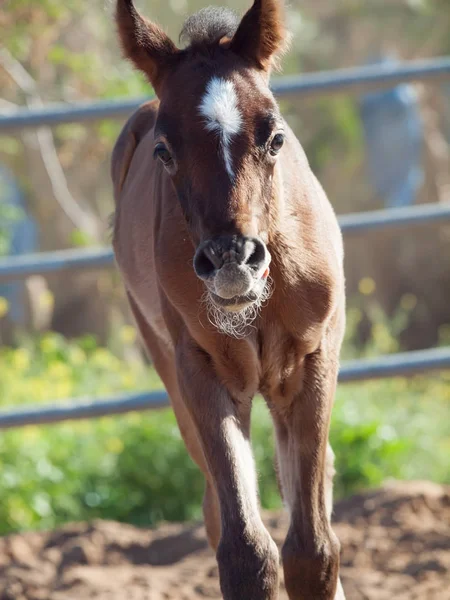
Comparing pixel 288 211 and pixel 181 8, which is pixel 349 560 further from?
pixel 181 8

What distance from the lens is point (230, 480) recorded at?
9.89ft

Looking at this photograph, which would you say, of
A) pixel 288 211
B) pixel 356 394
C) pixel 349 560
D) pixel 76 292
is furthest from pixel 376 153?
pixel 288 211

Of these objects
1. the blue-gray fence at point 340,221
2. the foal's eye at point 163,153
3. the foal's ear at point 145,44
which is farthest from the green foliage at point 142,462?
the foal's eye at point 163,153

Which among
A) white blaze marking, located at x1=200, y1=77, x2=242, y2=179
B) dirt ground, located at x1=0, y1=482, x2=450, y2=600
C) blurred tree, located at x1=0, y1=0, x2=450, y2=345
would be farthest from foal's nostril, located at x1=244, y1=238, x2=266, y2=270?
blurred tree, located at x1=0, y1=0, x2=450, y2=345

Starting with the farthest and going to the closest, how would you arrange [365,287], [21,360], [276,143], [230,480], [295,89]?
1. [365,287]
2. [21,360]
3. [295,89]
4. [230,480]
5. [276,143]

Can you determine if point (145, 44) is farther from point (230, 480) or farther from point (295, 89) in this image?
point (295, 89)

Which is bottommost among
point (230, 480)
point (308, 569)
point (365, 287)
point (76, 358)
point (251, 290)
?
point (365, 287)

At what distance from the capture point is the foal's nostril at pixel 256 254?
2637 millimetres

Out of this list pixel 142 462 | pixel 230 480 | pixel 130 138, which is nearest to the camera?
pixel 230 480

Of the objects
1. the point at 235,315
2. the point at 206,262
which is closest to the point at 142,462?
the point at 235,315

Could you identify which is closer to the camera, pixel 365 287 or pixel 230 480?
pixel 230 480

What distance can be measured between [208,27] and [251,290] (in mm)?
887

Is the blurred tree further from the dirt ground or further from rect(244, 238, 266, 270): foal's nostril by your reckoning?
rect(244, 238, 266, 270): foal's nostril

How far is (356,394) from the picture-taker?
6.59 metres
